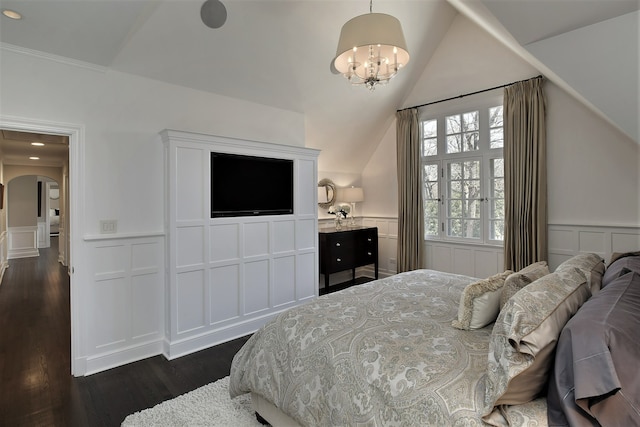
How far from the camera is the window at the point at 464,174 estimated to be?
4469mm

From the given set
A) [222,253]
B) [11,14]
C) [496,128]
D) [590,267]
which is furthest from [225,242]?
[496,128]

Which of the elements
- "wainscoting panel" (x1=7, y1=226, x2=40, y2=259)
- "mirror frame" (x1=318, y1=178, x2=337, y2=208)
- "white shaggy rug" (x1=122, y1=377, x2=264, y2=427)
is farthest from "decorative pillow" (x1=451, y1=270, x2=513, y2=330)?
"wainscoting panel" (x1=7, y1=226, x2=40, y2=259)

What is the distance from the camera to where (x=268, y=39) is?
327cm

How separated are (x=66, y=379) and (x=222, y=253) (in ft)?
5.14

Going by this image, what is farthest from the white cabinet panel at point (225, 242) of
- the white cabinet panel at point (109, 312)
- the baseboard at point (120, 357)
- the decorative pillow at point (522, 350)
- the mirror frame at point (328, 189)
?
the decorative pillow at point (522, 350)

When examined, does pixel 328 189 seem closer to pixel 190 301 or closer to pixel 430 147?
pixel 430 147

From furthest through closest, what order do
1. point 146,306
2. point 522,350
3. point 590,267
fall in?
point 146,306 → point 590,267 → point 522,350

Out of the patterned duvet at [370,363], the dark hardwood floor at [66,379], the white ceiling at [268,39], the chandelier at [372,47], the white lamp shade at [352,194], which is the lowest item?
the dark hardwood floor at [66,379]

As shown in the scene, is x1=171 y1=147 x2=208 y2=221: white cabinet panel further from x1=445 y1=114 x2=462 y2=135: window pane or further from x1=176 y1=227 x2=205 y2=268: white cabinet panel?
x1=445 y1=114 x2=462 y2=135: window pane

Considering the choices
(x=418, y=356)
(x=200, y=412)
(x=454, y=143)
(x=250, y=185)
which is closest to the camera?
(x=418, y=356)

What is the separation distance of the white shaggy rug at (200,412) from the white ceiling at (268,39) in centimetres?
264

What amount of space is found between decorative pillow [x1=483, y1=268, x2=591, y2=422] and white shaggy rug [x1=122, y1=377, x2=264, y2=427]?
1.53 m

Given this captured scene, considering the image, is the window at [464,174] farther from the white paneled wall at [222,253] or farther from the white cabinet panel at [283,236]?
the white cabinet panel at [283,236]

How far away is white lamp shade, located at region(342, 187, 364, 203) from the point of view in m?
5.47
